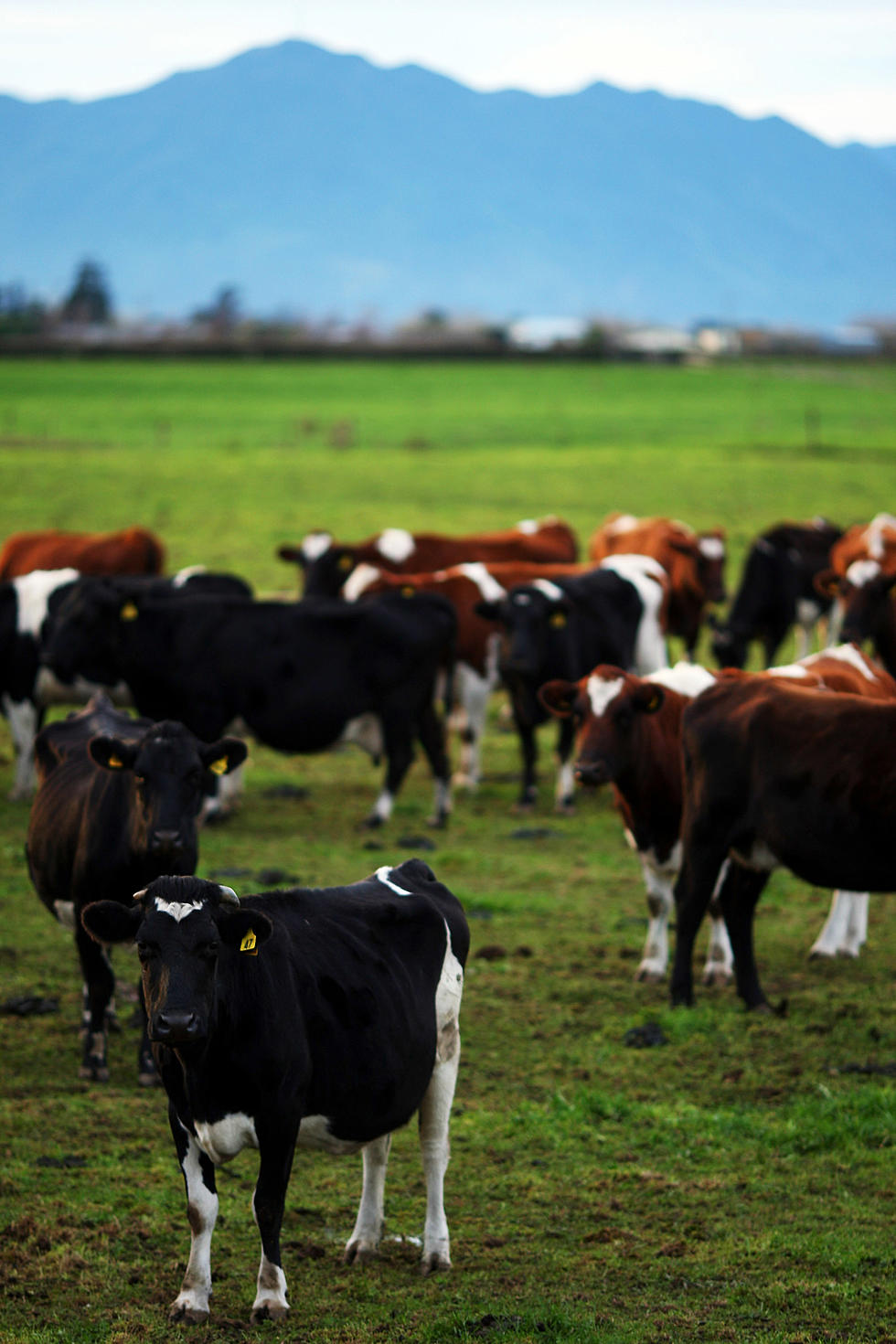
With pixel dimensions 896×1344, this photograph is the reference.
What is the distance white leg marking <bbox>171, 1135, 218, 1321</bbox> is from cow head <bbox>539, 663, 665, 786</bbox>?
14.4 feet

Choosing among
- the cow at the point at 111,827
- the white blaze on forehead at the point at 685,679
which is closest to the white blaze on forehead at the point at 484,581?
the white blaze on forehead at the point at 685,679

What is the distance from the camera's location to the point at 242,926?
518 centimetres

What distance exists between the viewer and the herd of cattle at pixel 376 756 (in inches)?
207

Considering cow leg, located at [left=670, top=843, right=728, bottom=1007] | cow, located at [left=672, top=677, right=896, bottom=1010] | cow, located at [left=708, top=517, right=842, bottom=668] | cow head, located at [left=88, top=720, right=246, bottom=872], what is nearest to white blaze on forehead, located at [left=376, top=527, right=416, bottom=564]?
cow, located at [left=708, top=517, right=842, bottom=668]

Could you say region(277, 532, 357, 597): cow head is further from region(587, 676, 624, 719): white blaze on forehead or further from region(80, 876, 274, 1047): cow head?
region(80, 876, 274, 1047): cow head

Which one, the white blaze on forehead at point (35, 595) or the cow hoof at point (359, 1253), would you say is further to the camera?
the white blaze on forehead at point (35, 595)

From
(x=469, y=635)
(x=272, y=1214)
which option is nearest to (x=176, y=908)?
(x=272, y=1214)

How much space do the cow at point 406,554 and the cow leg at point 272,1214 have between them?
12.6 m

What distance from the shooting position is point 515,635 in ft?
45.0

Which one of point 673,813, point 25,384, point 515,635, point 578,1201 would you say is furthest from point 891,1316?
point 25,384

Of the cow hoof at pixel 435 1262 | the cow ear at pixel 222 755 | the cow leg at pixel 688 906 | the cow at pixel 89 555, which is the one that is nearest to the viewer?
the cow hoof at pixel 435 1262

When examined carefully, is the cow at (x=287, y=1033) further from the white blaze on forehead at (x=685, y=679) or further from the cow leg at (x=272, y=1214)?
the white blaze on forehead at (x=685, y=679)

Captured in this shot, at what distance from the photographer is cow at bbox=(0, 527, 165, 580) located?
1834cm

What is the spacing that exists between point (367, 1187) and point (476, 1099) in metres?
1.83
